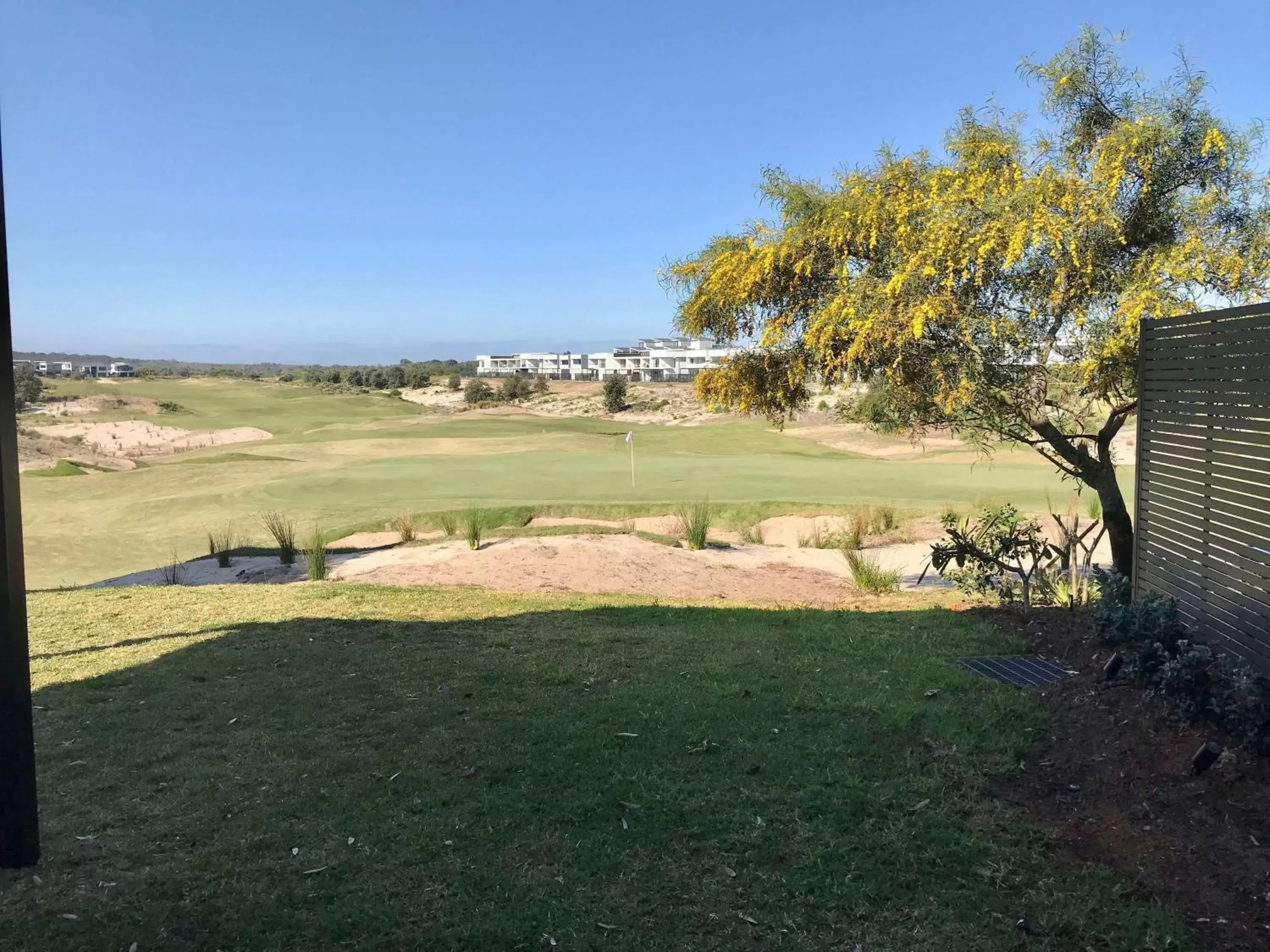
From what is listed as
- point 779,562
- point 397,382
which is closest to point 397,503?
point 779,562

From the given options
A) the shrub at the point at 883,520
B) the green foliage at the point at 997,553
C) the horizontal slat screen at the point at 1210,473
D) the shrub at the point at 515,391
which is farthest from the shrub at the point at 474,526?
the shrub at the point at 515,391

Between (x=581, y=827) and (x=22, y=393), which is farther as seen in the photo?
(x=22, y=393)

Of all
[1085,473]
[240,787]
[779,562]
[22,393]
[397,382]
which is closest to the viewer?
[240,787]

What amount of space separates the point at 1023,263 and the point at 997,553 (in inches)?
103

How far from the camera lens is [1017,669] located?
5.69 m

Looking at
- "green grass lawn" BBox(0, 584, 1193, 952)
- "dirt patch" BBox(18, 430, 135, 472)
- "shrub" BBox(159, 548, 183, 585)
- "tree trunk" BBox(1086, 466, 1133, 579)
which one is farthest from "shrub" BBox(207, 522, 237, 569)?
"dirt patch" BBox(18, 430, 135, 472)

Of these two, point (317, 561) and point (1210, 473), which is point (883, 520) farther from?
point (1210, 473)

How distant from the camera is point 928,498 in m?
18.3

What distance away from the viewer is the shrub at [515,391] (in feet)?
218

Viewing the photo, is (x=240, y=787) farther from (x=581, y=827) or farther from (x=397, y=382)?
(x=397, y=382)

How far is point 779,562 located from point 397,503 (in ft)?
32.7

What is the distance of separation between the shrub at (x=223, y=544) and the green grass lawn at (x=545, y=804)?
6.93 m

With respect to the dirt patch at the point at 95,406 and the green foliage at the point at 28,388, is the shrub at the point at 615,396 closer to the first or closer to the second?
the dirt patch at the point at 95,406

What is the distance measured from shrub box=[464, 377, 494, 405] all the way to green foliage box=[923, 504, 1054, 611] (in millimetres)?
59767
